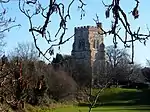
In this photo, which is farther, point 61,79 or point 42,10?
point 61,79

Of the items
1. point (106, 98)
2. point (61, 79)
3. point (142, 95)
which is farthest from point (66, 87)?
point (142, 95)

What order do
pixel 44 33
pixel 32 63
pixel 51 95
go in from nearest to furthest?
pixel 44 33
pixel 32 63
pixel 51 95

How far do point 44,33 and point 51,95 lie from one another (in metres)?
43.5

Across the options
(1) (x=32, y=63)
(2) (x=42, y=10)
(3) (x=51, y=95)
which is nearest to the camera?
(2) (x=42, y=10)

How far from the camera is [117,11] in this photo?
169 cm

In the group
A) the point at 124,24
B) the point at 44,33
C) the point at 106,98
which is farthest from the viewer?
the point at 106,98

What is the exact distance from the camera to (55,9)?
69.4 inches

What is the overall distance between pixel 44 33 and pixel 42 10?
184 mm

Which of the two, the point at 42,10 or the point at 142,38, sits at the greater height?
the point at 42,10

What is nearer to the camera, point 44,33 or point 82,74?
point 44,33

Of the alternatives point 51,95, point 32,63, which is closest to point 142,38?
point 32,63

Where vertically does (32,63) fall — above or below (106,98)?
above

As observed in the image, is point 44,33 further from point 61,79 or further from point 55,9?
point 61,79

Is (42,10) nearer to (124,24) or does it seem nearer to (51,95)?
(124,24)
